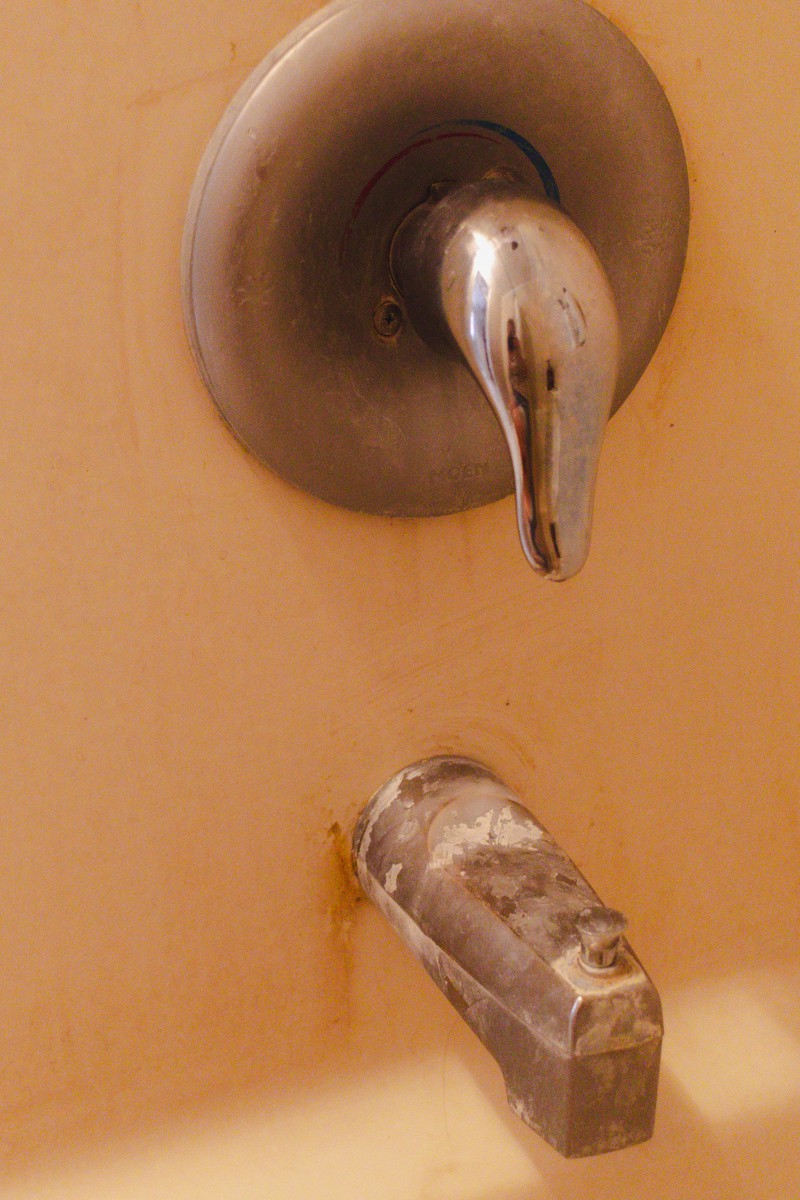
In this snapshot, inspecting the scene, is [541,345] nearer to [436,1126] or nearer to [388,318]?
[388,318]

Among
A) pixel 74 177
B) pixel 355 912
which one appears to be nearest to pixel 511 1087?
pixel 355 912

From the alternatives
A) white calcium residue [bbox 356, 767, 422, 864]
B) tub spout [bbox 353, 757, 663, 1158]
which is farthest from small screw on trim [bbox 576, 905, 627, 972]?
white calcium residue [bbox 356, 767, 422, 864]

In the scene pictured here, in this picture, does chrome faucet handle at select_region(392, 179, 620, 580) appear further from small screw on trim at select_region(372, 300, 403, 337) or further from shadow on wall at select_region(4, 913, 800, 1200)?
shadow on wall at select_region(4, 913, 800, 1200)

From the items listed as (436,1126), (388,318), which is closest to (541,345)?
(388,318)

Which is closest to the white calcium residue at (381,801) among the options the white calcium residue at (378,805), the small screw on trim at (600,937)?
the white calcium residue at (378,805)

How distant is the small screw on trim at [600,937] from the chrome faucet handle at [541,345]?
0.08m

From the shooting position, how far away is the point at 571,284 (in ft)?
0.82

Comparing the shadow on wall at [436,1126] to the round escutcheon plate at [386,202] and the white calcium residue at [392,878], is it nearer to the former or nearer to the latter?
the white calcium residue at [392,878]

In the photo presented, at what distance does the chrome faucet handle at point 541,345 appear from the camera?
249mm

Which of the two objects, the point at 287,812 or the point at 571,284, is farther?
the point at 287,812

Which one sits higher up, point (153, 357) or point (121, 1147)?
point (153, 357)

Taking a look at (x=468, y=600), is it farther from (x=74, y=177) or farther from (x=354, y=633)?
(x=74, y=177)

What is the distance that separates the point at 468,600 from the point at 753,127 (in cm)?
17

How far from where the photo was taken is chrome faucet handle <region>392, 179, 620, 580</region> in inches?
9.8
